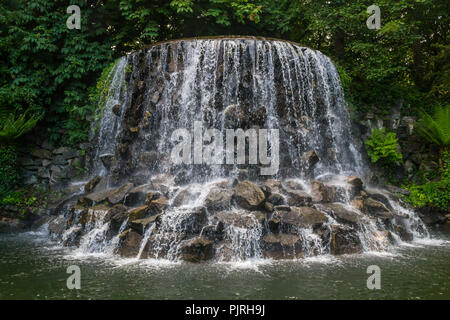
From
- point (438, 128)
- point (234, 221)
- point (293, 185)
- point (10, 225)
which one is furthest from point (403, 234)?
point (10, 225)

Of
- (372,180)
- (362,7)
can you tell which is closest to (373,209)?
(372,180)

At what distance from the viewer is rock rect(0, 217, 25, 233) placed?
9321 mm

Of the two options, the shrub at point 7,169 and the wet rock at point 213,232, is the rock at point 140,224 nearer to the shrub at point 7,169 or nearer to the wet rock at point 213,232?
→ the wet rock at point 213,232

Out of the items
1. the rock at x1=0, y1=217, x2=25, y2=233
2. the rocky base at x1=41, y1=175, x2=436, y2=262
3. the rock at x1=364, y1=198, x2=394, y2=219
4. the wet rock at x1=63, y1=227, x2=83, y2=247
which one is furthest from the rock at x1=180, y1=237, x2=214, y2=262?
the rock at x1=0, y1=217, x2=25, y2=233

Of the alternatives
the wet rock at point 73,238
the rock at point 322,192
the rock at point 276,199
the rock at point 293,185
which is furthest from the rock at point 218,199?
the wet rock at point 73,238

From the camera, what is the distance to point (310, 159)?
9.03m

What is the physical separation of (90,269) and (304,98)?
739 centimetres

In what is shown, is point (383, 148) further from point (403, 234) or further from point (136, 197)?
point (136, 197)

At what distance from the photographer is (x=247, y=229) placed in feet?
21.6

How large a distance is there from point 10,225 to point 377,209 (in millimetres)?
9546

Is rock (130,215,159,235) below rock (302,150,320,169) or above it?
below

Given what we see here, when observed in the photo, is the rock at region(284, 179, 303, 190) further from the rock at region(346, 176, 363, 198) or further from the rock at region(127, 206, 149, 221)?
the rock at region(127, 206, 149, 221)

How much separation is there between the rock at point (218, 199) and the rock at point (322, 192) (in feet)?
6.67

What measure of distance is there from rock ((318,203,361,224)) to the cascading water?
0.08ft
